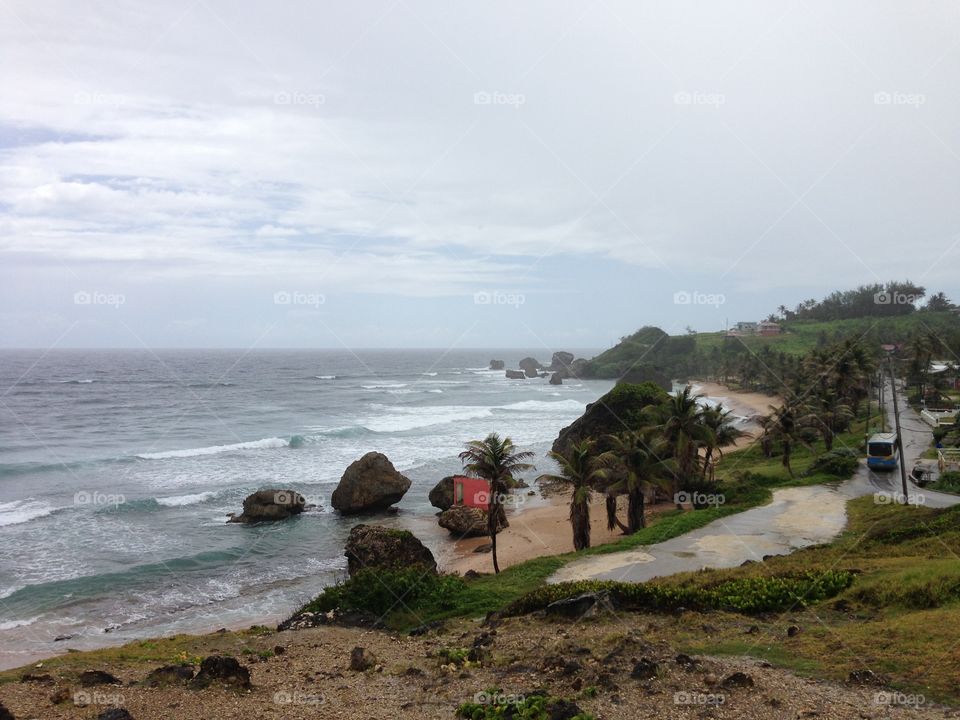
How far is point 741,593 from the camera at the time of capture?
17031 millimetres

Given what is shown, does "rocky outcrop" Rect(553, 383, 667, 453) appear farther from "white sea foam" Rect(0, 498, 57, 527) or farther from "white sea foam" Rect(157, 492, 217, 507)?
"white sea foam" Rect(0, 498, 57, 527)

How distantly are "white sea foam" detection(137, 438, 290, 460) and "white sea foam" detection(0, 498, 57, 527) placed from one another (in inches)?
580

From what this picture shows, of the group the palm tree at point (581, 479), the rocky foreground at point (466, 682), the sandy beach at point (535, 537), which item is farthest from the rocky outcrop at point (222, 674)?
the sandy beach at point (535, 537)

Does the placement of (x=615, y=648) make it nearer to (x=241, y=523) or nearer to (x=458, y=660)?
(x=458, y=660)

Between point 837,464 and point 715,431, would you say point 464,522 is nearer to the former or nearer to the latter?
point 715,431

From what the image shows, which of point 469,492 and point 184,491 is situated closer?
point 469,492

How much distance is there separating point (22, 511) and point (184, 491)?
30.7ft

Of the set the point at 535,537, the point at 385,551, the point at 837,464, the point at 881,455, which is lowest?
the point at 535,537

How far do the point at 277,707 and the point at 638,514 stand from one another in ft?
72.2

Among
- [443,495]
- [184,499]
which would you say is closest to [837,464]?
[443,495]

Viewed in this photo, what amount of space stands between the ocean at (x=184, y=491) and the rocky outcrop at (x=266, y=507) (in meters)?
0.89

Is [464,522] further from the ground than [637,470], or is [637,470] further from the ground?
[637,470]

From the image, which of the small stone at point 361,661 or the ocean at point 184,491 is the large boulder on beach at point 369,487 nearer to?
the ocean at point 184,491

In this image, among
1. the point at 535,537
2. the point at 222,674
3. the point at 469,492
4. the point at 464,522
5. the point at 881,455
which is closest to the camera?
the point at 222,674
